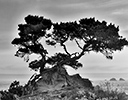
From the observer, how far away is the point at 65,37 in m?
28.8

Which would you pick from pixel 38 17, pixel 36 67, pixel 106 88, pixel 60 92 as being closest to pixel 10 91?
pixel 36 67

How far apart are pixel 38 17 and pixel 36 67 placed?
16.4ft

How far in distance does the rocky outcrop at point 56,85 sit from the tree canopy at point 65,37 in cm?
93

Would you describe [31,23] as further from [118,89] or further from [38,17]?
[118,89]

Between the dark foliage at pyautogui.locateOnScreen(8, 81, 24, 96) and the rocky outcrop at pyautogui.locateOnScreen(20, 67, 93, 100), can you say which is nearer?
the rocky outcrop at pyautogui.locateOnScreen(20, 67, 93, 100)

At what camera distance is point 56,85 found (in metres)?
28.5

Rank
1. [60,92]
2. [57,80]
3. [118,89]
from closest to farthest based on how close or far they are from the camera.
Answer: [118,89] → [60,92] → [57,80]

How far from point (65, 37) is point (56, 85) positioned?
4536 mm

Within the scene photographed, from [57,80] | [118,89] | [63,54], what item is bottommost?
[118,89]

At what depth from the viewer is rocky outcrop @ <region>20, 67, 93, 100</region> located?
26500mm

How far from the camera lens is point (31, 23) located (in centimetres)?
2927

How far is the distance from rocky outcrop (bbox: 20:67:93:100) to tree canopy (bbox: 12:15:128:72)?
36.6 inches

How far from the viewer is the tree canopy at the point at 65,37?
2744 centimetres

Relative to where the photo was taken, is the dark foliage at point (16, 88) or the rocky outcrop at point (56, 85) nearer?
the rocky outcrop at point (56, 85)
